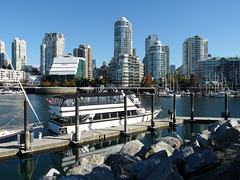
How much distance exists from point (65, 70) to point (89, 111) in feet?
538

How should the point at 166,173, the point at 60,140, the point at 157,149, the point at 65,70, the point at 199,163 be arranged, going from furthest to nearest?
1. the point at 65,70
2. the point at 60,140
3. the point at 157,149
4. the point at 199,163
5. the point at 166,173

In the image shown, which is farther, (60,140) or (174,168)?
(60,140)

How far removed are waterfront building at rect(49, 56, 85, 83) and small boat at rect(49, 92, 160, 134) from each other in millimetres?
155330

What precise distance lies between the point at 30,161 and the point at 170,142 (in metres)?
12.7

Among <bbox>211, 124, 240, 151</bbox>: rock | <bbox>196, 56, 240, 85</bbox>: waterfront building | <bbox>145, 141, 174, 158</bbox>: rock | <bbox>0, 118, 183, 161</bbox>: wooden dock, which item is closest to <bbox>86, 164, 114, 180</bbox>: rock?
<bbox>145, 141, 174, 158</bbox>: rock

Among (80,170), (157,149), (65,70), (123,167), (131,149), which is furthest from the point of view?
(65,70)

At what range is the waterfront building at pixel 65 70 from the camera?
178087mm

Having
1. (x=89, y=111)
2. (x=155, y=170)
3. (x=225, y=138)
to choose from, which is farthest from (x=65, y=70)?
(x=155, y=170)

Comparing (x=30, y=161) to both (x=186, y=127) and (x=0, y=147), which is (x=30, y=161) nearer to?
(x=0, y=147)

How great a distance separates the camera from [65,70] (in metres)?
180

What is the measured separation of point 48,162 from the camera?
17.5 metres

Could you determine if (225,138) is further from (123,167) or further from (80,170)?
(80,170)

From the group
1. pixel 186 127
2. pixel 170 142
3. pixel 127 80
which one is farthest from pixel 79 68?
pixel 170 142

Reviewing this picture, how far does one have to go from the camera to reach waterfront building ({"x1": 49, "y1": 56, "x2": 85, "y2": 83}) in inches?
7011
